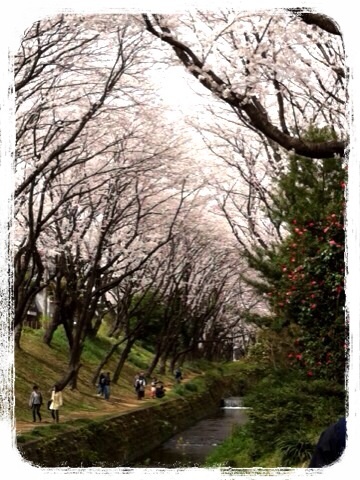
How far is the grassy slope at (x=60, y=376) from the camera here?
20.8 meters

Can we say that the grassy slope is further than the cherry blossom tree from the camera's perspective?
Yes

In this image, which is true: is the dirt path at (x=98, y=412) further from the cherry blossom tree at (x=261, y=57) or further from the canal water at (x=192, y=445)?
the cherry blossom tree at (x=261, y=57)

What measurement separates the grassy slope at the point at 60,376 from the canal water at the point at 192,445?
6.17 feet

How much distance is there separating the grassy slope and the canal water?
1.88 meters

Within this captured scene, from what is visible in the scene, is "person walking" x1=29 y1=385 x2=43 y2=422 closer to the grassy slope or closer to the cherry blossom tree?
the grassy slope

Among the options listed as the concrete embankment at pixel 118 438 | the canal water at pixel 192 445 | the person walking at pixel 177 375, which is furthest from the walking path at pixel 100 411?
the person walking at pixel 177 375

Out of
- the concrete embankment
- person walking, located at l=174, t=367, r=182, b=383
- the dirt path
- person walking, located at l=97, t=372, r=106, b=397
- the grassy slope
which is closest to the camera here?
the concrete embankment

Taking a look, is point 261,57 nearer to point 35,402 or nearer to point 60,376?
point 35,402

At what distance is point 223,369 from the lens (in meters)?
51.9

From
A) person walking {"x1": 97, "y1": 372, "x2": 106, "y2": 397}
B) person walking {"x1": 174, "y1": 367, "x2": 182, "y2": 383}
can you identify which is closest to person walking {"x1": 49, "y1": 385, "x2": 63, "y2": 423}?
person walking {"x1": 97, "y1": 372, "x2": 106, "y2": 397}

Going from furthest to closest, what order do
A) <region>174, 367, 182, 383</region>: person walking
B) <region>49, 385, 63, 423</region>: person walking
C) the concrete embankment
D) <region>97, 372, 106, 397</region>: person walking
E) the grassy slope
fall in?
<region>174, 367, 182, 383</region>: person walking
<region>97, 372, 106, 397</region>: person walking
the grassy slope
<region>49, 385, 63, 423</region>: person walking
the concrete embankment

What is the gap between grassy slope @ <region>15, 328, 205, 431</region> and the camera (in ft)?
68.3

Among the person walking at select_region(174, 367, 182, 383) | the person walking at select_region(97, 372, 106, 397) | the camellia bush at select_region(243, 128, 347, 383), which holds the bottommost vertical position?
the person walking at select_region(174, 367, 182, 383)

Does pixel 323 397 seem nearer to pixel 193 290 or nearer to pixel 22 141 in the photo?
pixel 22 141
